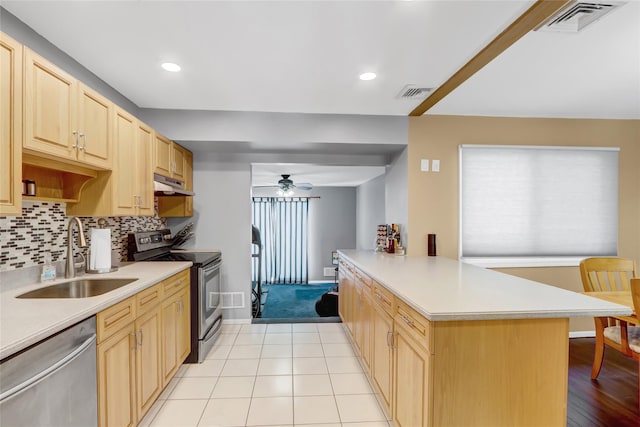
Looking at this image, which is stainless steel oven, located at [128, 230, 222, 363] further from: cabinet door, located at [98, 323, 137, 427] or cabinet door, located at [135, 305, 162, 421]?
cabinet door, located at [98, 323, 137, 427]

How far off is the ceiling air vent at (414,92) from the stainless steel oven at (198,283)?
2387mm

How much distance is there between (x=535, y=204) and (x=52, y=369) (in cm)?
410

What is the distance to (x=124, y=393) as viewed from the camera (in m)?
1.65

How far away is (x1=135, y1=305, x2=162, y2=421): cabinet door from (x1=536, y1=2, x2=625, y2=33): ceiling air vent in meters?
2.95

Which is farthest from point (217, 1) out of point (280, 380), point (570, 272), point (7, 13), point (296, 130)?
point (570, 272)

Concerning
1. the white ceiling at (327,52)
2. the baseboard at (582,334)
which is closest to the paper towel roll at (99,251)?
the white ceiling at (327,52)

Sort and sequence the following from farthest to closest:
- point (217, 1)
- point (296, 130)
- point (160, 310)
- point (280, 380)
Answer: point (296, 130) < point (280, 380) < point (160, 310) < point (217, 1)

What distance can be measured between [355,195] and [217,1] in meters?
6.53

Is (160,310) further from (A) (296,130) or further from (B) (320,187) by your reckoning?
(B) (320,187)

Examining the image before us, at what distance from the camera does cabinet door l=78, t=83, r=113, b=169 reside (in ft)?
5.99

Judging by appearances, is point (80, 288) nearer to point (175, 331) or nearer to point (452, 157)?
point (175, 331)

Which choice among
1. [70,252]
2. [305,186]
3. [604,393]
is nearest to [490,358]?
[604,393]

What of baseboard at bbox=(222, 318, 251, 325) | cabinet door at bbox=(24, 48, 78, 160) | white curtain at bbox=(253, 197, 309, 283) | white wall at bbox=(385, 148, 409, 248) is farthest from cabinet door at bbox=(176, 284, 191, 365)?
white curtain at bbox=(253, 197, 309, 283)

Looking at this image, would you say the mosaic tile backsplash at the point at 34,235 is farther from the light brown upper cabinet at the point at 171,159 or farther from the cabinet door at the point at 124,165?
the light brown upper cabinet at the point at 171,159
